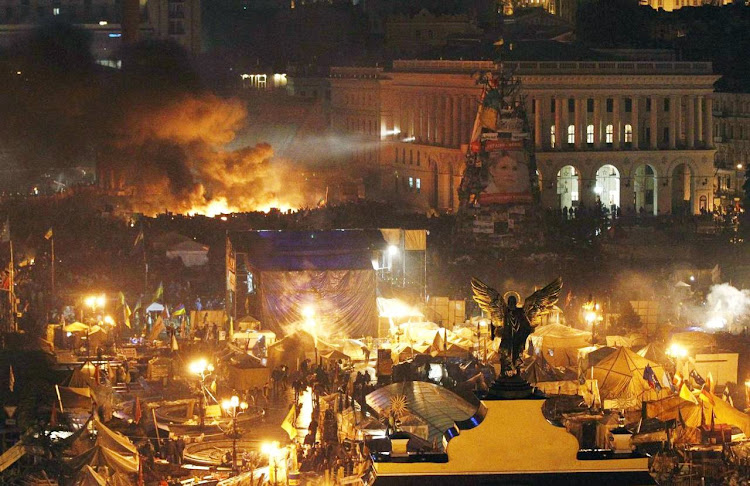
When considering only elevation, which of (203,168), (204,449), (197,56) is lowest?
(204,449)

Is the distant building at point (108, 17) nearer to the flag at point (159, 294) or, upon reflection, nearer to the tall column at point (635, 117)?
the tall column at point (635, 117)

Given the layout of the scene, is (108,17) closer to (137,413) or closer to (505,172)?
(505,172)

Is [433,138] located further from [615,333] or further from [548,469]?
[548,469]

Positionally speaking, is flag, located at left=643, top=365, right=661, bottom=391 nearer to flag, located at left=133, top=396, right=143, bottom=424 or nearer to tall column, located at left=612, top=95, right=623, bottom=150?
flag, located at left=133, top=396, right=143, bottom=424

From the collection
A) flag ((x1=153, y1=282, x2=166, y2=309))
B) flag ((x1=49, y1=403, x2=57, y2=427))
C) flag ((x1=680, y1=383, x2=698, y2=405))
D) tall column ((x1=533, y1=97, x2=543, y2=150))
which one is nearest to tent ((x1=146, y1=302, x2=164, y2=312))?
flag ((x1=153, y1=282, x2=166, y2=309))

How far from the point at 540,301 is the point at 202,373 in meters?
18.5

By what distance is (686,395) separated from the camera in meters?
32.3

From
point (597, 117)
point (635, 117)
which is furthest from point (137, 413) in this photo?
point (635, 117)

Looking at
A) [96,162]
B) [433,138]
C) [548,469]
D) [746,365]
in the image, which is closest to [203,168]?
[96,162]

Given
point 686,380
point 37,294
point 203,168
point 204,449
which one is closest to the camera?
point 204,449

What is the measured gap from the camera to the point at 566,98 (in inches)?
3447

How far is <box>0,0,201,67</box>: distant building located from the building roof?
213ft

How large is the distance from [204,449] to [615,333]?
14.9 metres

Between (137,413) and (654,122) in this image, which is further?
(654,122)
